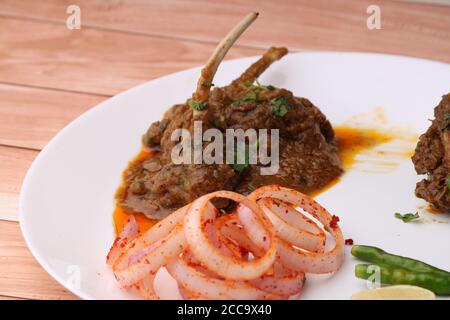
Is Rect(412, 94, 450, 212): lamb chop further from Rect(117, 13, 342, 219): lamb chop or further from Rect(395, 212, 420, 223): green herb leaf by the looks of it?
Rect(117, 13, 342, 219): lamb chop

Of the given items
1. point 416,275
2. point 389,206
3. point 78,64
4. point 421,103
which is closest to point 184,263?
point 416,275

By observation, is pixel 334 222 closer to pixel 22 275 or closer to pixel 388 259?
pixel 388 259

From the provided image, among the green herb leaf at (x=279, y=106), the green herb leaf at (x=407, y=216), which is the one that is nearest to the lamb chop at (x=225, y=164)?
the green herb leaf at (x=279, y=106)

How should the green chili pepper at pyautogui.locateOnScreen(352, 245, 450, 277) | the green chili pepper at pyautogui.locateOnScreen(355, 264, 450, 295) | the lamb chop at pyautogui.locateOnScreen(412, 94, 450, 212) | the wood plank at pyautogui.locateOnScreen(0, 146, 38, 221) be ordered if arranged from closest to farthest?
the green chili pepper at pyautogui.locateOnScreen(355, 264, 450, 295)
the green chili pepper at pyautogui.locateOnScreen(352, 245, 450, 277)
the lamb chop at pyautogui.locateOnScreen(412, 94, 450, 212)
the wood plank at pyautogui.locateOnScreen(0, 146, 38, 221)

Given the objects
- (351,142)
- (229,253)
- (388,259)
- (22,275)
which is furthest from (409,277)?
(22,275)

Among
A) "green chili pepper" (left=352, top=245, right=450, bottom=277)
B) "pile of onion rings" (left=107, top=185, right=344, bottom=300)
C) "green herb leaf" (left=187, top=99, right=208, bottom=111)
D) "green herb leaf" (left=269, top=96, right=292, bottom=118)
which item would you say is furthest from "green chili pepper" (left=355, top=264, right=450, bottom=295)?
"green herb leaf" (left=187, top=99, right=208, bottom=111)
